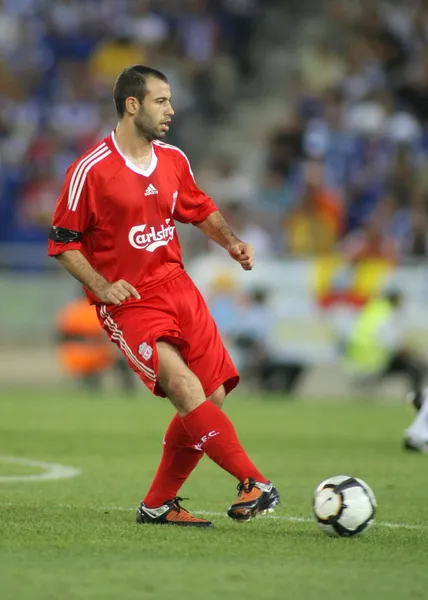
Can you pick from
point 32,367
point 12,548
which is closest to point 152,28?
point 32,367

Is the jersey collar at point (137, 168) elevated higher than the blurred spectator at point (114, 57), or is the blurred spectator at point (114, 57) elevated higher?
the blurred spectator at point (114, 57)

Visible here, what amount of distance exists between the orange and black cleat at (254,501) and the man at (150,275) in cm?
13

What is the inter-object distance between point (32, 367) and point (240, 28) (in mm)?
8111

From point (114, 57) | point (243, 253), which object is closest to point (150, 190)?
point (243, 253)

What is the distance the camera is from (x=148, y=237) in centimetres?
686

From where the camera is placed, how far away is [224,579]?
5.26m

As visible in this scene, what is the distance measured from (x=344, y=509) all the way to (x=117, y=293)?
150cm

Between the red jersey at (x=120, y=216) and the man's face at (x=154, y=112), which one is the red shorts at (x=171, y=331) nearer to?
the red jersey at (x=120, y=216)

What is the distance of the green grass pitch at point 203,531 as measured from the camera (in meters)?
5.17

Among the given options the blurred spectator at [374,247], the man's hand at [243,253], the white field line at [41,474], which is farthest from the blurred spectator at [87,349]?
the man's hand at [243,253]

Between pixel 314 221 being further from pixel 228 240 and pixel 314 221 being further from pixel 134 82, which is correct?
pixel 134 82

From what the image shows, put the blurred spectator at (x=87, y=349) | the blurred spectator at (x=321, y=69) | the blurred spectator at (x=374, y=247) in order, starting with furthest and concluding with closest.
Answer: the blurred spectator at (x=321, y=69)
the blurred spectator at (x=374, y=247)
the blurred spectator at (x=87, y=349)

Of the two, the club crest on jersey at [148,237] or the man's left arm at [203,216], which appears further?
the man's left arm at [203,216]

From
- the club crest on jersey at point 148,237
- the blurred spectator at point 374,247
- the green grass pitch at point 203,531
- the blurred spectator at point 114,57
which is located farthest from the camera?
the blurred spectator at point 114,57
